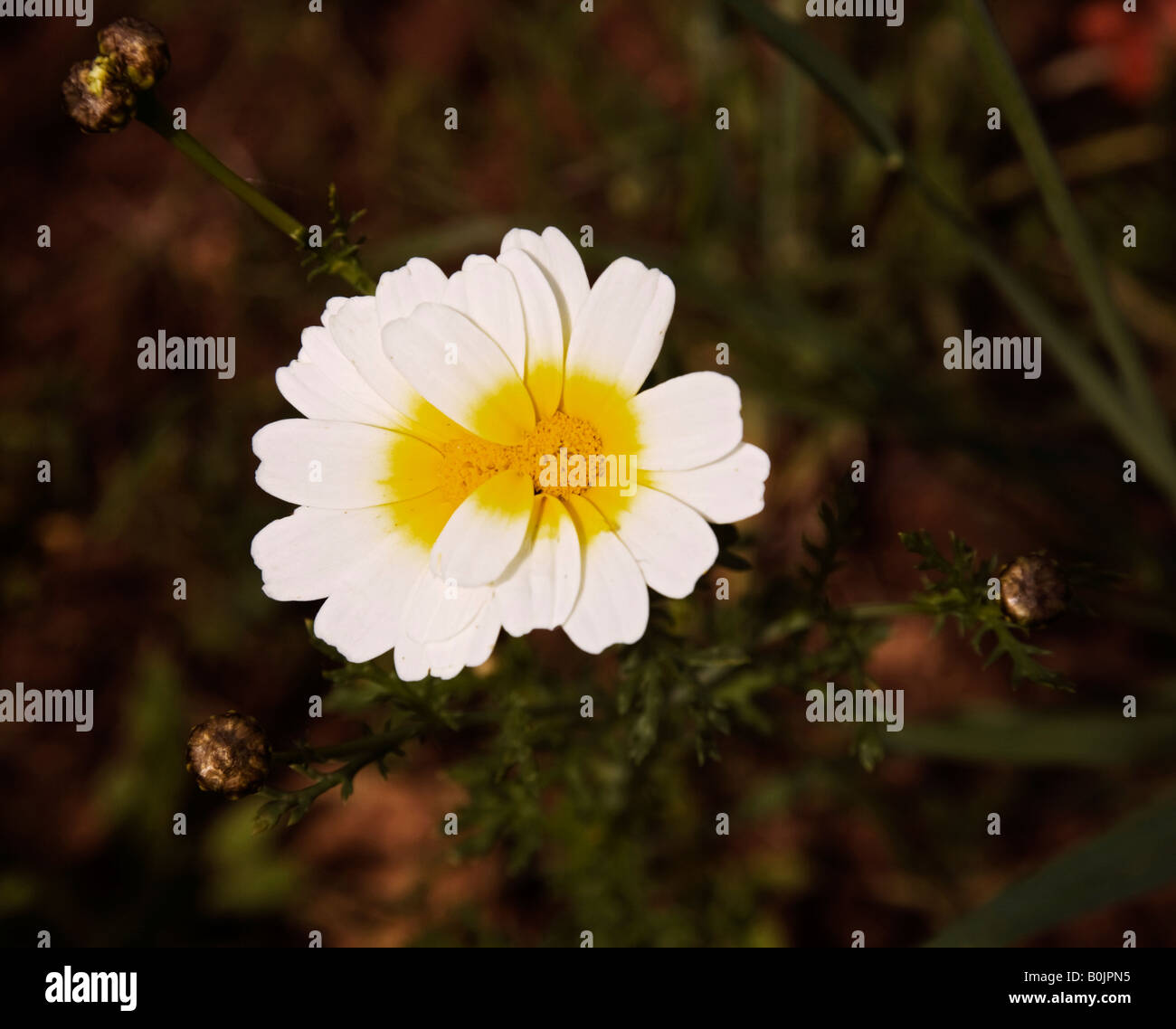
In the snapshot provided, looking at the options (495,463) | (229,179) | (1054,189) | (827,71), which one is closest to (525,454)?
(495,463)

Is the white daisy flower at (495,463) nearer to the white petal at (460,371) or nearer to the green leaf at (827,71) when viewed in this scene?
the white petal at (460,371)

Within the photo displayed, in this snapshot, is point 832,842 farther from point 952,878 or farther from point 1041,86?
point 1041,86

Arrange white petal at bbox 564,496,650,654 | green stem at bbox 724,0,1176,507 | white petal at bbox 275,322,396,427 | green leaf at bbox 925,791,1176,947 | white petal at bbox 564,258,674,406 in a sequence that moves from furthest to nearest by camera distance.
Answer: green stem at bbox 724,0,1176,507, green leaf at bbox 925,791,1176,947, white petal at bbox 275,322,396,427, white petal at bbox 564,258,674,406, white petal at bbox 564,496,650,654

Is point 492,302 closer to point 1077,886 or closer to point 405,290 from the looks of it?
point 405,290

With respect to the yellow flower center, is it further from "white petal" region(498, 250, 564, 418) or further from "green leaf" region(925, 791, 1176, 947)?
"green leaf" region(925, 791, 1176, 947)

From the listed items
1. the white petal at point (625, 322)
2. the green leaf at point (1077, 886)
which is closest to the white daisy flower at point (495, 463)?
the white petal at point (625, 322)

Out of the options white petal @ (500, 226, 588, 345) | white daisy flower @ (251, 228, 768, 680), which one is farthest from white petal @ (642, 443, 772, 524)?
white petal @ (500, 226, 588, 345)
